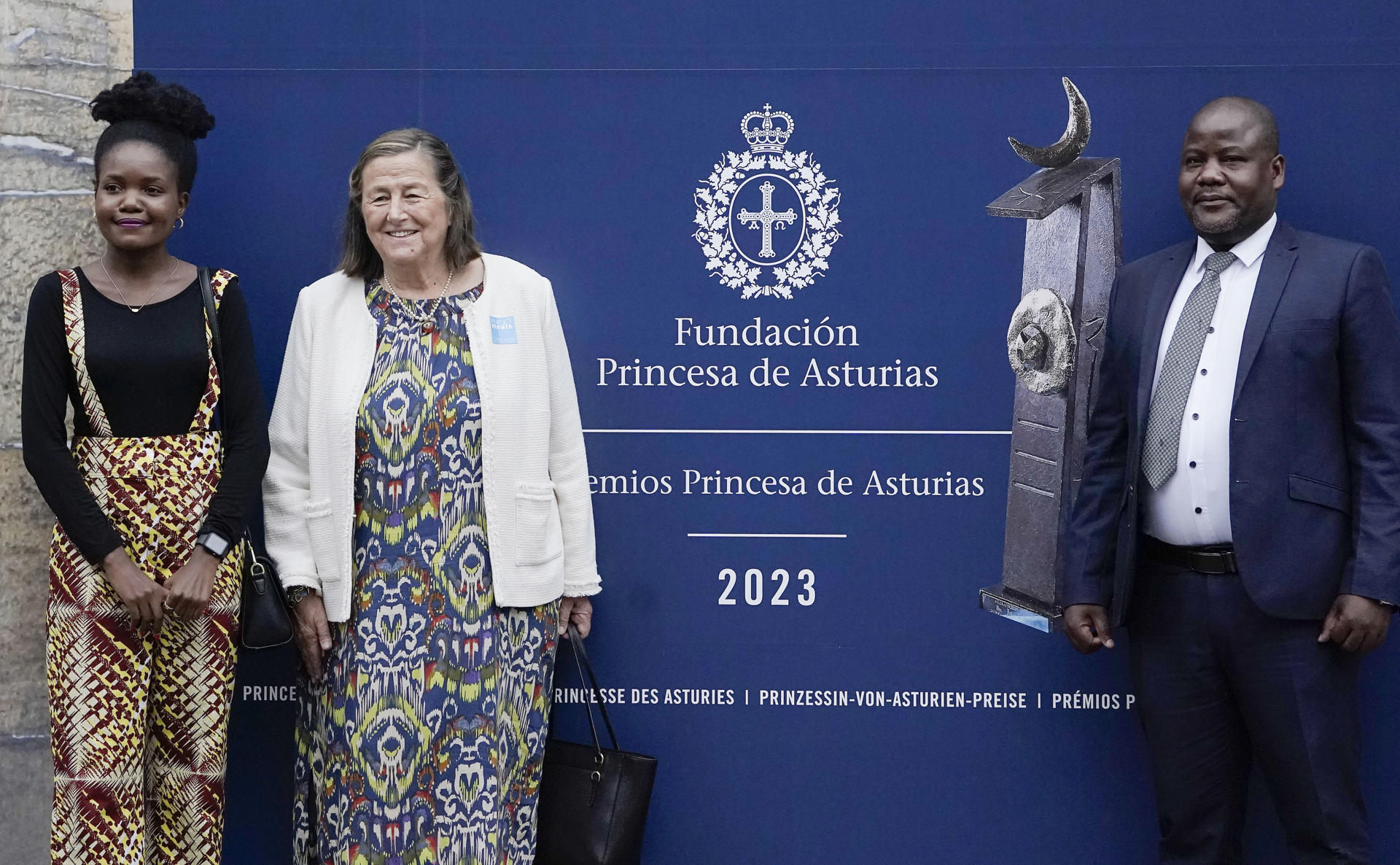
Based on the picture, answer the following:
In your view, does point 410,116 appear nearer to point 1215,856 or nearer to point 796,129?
point 796,129

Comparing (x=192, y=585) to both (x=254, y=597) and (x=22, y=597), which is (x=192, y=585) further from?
(x=22, y=597)

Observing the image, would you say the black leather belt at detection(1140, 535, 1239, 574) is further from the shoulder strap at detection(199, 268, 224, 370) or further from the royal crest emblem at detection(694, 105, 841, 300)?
the shoulder strap at detection(199, 268, 224, 370)

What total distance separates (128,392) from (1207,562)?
230 cm

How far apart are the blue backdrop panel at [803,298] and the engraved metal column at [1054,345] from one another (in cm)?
11

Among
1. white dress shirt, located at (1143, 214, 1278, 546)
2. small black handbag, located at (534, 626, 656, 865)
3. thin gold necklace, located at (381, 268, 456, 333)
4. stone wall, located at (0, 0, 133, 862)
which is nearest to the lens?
white dress shirt, located at (1143, 214, 1278, 546)

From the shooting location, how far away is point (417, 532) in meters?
2.63

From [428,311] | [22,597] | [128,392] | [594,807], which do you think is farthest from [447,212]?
[22,597]

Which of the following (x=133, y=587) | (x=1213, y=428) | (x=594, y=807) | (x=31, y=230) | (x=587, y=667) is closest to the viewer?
(x=133, y=587)

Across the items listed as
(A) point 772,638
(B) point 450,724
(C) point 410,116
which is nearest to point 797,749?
(A) point 772,638

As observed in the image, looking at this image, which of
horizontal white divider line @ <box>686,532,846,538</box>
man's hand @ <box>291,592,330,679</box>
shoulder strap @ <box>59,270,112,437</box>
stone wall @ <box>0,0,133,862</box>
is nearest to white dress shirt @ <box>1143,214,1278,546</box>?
horizontal white divider line @ <box>686,532,846,538</box>

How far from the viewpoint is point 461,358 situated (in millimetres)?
2658

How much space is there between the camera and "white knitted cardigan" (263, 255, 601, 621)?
8.63ft

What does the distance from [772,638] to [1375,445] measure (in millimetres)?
1472

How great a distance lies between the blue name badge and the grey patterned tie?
140 centimetres
